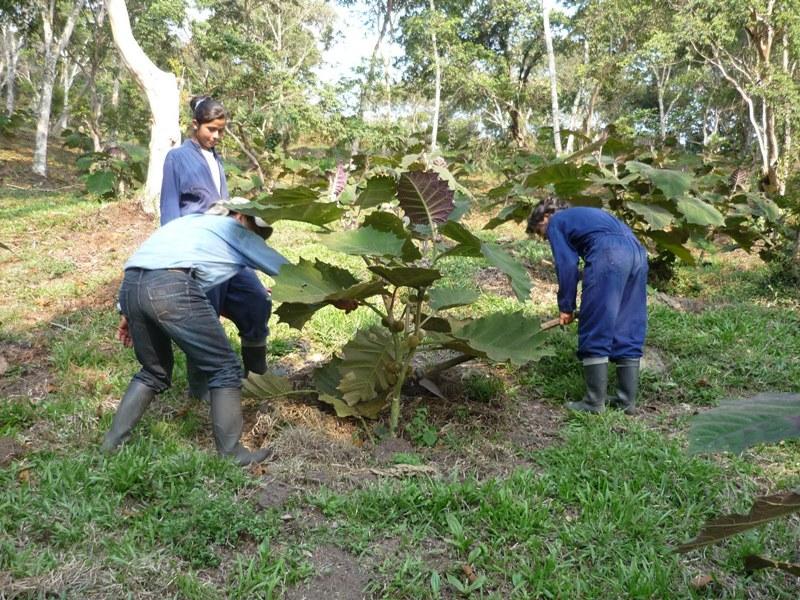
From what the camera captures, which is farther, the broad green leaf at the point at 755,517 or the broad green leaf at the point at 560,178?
the broad green leaf at the point at 560,178

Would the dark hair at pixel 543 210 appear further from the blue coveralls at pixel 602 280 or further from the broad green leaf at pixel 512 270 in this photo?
the broad green leaf at pixel 512 270

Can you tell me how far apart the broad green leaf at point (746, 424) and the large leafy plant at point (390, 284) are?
168 cm

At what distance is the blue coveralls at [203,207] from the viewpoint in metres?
3.62

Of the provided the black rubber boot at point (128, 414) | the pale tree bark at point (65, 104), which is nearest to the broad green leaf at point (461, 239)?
the black rubber boot at point (128, 414)

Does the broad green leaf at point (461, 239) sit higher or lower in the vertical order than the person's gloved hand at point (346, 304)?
higher

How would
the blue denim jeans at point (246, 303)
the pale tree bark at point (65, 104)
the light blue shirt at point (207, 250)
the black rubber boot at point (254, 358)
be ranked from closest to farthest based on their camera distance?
the light blue shirt at point (207, 250) < the blue denim jeans at point (246, 303) < the black rubber boot at point (254, 358) < the pale tree bark at point (65, 104)

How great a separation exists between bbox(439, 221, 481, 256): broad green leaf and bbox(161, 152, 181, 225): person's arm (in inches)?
67.7

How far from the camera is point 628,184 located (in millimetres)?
5305

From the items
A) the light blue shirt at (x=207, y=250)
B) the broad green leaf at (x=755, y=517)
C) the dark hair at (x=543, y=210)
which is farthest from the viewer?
the dark hair at (x=543, y=210)

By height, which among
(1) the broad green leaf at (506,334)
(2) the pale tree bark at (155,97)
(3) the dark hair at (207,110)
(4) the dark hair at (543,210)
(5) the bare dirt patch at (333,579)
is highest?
(2) the pale tree bark at (155,97)

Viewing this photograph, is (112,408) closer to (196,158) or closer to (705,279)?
(196,158)

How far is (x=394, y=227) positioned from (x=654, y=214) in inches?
107

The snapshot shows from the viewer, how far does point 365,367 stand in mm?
3154

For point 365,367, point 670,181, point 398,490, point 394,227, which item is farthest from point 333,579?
point 670,181
